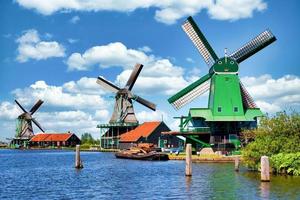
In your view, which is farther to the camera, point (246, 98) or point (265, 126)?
point (246, 98)

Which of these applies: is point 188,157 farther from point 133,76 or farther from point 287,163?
point 133,76

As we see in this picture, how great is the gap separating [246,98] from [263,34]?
9834 mm

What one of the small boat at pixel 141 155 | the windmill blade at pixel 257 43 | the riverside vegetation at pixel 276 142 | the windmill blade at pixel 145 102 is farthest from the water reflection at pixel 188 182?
the windmill blade at pixel 145 102

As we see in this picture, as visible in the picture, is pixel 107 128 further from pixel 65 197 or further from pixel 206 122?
pixel 65 197

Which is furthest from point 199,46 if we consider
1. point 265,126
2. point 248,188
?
point 248,188

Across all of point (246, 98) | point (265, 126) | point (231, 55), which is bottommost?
point (265, 126)

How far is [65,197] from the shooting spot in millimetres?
30062

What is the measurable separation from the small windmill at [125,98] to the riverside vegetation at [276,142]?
6514 cm

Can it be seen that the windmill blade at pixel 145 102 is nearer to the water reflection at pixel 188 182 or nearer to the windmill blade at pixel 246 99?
the windmill blade at pixel 246 99

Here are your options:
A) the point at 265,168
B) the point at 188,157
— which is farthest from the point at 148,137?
the point at 265,168

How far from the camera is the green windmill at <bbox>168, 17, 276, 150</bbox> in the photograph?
7175 centimetres

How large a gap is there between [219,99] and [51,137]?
9288 centimetres

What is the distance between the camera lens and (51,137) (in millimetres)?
154875

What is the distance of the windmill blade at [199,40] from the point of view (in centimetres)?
7419
